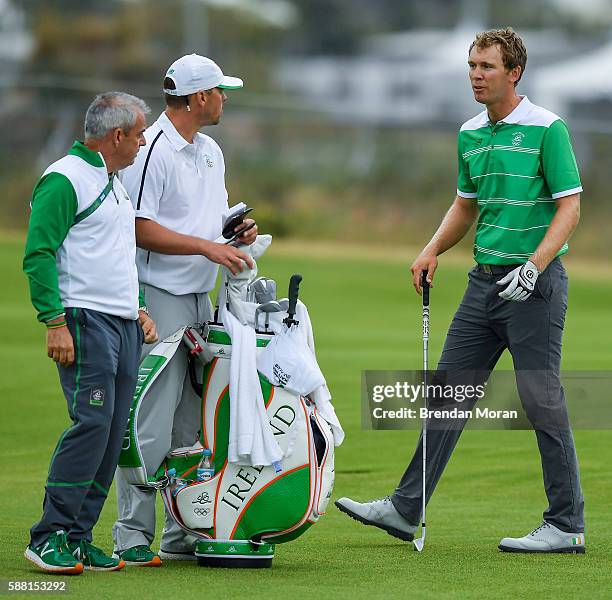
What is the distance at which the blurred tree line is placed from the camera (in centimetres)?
3556

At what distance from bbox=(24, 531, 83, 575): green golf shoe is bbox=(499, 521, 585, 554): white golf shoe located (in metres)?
1.95

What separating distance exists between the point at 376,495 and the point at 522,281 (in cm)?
244

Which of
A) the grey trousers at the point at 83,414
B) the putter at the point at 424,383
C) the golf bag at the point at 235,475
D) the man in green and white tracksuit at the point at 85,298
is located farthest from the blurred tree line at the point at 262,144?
the grey trousers at the point at 83,414

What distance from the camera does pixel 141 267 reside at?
21.1 feet

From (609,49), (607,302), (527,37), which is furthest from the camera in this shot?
(527,37)

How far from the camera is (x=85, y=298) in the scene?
577 cm

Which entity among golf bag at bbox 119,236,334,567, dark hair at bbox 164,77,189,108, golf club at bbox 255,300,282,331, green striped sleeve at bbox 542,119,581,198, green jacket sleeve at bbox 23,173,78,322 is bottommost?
golf bag at bbox 119,236,334,567

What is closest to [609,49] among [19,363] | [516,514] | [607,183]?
[607,183]

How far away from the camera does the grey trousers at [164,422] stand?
620 centimetres

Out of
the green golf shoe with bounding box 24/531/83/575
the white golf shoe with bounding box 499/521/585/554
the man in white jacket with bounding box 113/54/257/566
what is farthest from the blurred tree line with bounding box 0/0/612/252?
the green golf shoe with bounding box 24/531/83/575

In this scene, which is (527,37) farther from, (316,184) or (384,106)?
(316,184)

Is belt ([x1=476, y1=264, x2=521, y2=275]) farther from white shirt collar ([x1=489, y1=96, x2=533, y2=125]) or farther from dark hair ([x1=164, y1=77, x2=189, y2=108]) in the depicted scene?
dark hair ([x1=164, y1=77, x2=189, y2=108])

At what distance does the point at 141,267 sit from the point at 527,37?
6897 cm

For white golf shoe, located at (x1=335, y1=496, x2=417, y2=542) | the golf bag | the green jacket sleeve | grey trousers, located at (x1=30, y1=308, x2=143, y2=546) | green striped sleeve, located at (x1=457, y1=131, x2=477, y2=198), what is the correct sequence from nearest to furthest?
1. the green jacket sleeve
2. grey trousers, located at (x1=30, y1=308, x2=143, y2=546)
3. the golf bag
4. white golf shoe, located at (x1=335, y1=496, x2=417, y2=542)
5. green striped sleeve, located at (x1=457, y1=131, x2=477, y2=198)
